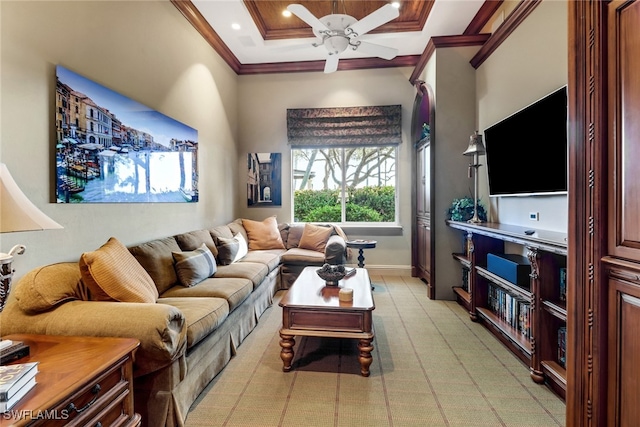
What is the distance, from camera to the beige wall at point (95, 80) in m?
1.72

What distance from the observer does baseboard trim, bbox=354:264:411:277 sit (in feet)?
16.6

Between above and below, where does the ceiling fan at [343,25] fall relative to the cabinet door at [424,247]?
above

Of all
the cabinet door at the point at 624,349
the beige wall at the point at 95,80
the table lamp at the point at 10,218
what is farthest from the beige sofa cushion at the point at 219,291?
the cabinet door at the point at 624,349

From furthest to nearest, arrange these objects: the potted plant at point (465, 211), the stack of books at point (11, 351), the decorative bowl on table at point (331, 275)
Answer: the potted plant at point (465, 211) → the decorative bowl on table at point (331, 275) → the stack of books at point (11, 351)

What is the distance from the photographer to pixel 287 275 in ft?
14.1

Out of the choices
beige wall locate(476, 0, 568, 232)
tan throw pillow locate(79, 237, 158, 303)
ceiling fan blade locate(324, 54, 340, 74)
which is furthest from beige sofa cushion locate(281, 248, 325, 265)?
ceiling fan blade locate(324, 54, 340, 74)

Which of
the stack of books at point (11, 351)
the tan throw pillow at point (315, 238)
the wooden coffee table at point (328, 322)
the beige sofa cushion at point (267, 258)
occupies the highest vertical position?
the tan throw pillow at point (315, 238)

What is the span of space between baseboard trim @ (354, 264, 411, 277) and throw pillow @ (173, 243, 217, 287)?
299 cm

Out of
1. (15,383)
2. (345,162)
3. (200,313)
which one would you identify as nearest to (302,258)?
(345,162)

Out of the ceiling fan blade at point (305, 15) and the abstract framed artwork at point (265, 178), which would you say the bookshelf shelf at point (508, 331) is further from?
the abstract framed artwork at point (265, 178)

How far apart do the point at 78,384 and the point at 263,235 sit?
3.60 meters

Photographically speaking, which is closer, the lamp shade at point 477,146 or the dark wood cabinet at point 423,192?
the lamp shade at point 477,146

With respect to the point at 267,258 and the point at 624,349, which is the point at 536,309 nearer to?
the point at 624,349

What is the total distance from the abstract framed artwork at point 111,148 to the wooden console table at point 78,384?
1074mm
